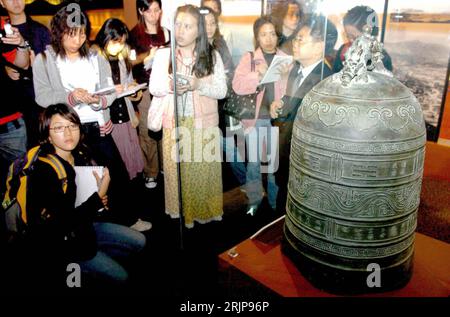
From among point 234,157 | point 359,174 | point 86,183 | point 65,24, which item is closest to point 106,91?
point 65,24

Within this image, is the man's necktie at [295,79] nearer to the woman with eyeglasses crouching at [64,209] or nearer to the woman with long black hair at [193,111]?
the woman with long black hair at [193,111]

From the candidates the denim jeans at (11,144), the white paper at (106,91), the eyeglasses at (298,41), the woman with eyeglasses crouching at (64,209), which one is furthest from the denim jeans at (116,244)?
the eyeglasses at (298,41)

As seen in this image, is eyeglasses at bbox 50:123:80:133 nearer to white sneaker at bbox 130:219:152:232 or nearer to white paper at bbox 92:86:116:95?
white paper at bbox 92:86:116:95

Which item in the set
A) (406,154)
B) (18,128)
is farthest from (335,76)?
(18,128)

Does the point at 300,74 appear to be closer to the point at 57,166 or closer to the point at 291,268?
the point at 291,268

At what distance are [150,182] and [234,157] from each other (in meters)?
1.12

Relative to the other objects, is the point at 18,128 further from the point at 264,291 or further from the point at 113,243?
the point at 264,291

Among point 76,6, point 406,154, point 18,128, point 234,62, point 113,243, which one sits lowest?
point 113,243

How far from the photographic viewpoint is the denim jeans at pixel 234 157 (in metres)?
3.43

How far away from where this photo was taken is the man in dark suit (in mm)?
3178

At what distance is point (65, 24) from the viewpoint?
2.59m

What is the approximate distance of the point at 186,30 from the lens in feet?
9.21
